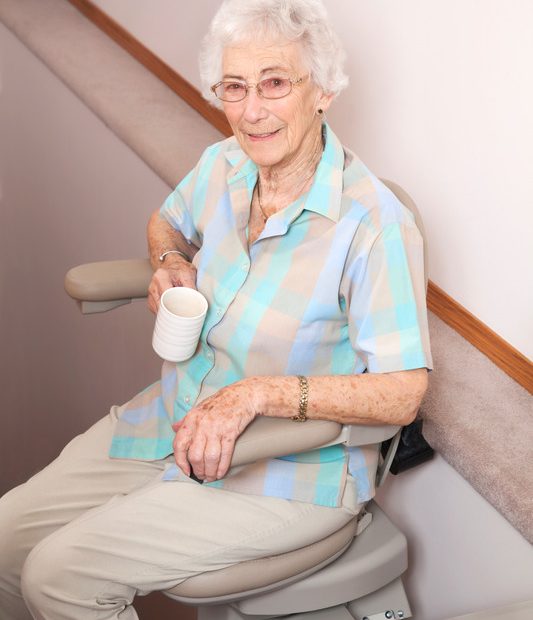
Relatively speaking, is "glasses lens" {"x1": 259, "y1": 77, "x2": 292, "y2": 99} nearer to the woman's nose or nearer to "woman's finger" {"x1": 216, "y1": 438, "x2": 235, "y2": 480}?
the woman's nose

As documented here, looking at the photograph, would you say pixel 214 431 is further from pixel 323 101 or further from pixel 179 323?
pixel 323 101

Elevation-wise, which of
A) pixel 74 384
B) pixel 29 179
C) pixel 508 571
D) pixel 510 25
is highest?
pixel 510 25

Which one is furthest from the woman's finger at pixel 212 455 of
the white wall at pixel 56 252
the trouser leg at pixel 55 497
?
the white wall at pixel 56 252

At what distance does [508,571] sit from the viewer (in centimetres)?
190

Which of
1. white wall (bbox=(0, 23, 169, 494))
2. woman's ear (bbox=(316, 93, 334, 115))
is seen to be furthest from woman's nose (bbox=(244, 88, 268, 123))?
white wall (bbox=(0, 23, 169, 494))

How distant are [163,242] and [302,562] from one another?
723mm

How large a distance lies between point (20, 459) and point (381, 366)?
123 inches

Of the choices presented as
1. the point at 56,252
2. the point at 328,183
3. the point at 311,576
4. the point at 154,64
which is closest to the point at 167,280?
the point at 328,183

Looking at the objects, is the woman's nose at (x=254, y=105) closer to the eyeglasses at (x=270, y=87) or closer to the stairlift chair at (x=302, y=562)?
the eyeglasses at (x=270, y=87)

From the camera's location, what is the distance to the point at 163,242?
81.1 inches

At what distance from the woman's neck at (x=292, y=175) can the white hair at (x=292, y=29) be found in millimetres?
107

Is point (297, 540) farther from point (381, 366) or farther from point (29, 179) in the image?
point (29, 179)

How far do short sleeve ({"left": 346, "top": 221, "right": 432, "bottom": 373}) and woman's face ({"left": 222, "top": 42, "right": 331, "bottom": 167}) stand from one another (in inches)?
9.0

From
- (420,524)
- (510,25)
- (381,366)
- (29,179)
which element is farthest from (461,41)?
(29,179)
